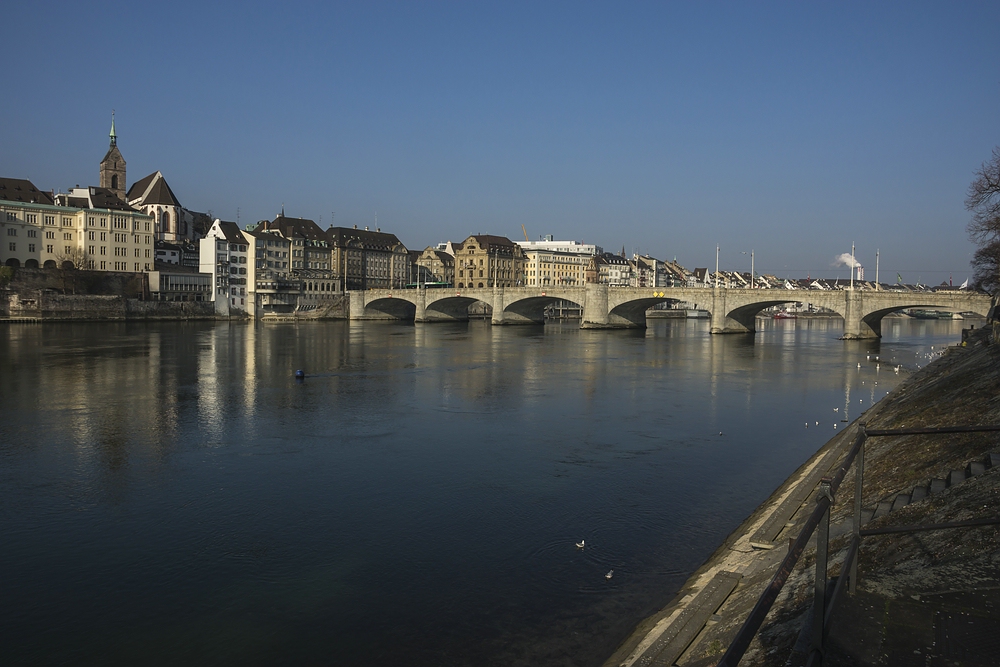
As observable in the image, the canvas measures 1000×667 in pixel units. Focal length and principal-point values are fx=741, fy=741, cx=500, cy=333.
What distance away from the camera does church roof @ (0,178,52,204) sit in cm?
9943

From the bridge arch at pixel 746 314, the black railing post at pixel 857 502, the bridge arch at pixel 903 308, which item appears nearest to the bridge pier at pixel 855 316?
the bridge arch at pixel 903 308

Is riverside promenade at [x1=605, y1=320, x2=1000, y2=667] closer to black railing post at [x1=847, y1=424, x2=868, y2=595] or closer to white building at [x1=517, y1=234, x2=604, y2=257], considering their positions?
black railing post at [x1=847, y1=424, x2=868, y2=595]

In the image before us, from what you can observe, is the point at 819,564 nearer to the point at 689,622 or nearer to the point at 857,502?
the point at 857,502

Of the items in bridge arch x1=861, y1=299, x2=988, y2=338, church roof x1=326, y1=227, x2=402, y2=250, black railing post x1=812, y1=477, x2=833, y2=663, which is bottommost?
black railing post x1=812, y1=477, x2=833, y2=663

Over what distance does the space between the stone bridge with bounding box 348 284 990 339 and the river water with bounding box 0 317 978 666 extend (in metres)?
37.7

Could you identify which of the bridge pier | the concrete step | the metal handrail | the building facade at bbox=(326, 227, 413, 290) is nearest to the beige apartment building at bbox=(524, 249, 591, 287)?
the building facade at bbox=(326, 227, 413, 290)

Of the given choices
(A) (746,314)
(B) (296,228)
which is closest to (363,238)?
(B) (296,228)

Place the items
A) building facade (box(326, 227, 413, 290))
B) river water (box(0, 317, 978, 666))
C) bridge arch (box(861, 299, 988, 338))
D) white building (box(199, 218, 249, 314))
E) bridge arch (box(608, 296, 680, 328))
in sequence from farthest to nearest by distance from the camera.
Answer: building facade (box(326, 227, 413, 290))
white building (box(199, 218, 249, 314))
bridge arch (box(608, 296, 680, 328))
bridge arch (box(861, 299, 988, 338))
river water (box(0, 317, 978, 666))

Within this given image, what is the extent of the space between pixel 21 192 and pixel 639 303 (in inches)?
3320

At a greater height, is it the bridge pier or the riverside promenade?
the bridge pier

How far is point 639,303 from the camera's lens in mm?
91125

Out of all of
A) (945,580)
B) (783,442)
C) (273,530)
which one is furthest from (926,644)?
(783,442)

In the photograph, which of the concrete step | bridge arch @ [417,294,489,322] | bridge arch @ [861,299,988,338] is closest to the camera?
the concrete step

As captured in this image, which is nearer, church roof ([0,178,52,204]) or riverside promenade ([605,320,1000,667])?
riverside promenade ([605,320,1000,667])
